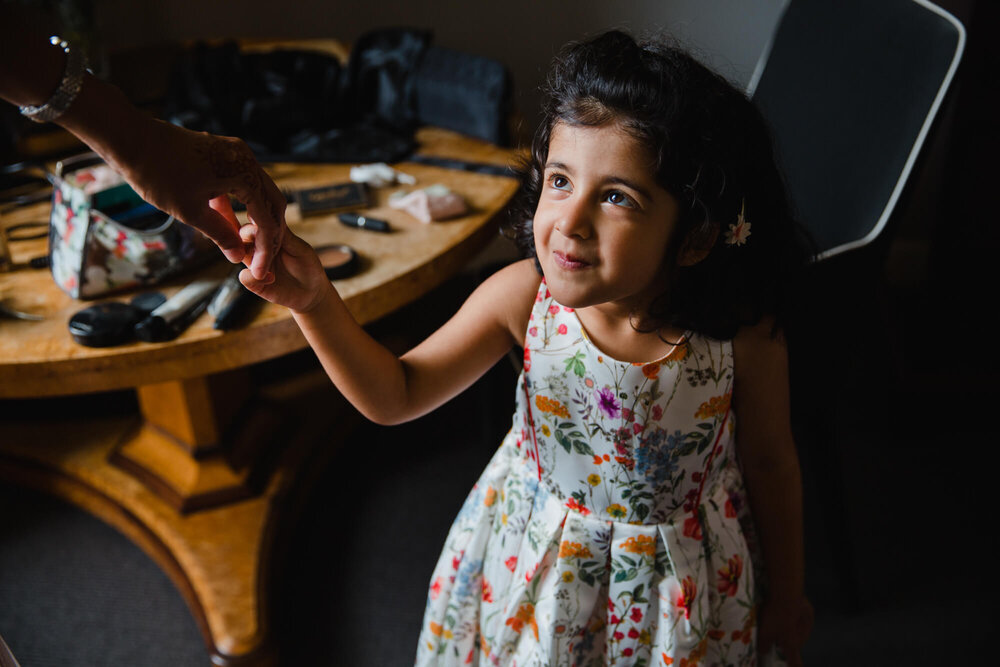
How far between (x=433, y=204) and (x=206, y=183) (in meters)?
0.69

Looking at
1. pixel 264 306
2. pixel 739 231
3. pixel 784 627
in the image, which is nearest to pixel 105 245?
pixel 264 306

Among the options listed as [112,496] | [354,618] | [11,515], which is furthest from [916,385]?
[11,515]

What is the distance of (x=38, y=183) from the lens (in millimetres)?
1417

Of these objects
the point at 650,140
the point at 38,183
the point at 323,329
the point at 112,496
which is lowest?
the point at 112,496

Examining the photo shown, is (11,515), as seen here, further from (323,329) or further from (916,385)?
(916,385)

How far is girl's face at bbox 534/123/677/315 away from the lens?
75 cm

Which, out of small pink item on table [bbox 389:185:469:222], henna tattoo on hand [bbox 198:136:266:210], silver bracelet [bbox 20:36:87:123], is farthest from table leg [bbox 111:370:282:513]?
silver bracelet [bbox 20:36:87:123]

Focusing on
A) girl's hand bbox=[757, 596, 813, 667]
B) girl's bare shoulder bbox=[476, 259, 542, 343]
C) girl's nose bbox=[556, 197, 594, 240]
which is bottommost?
girl's hand bbox=[757, 596, 813, 667]

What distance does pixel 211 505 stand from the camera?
153 centimetres

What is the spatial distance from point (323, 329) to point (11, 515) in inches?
49.3

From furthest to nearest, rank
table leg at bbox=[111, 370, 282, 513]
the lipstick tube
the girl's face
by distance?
table leg at bbox=[111, 370, 282, 513] → the lipstick tube → the girl's face

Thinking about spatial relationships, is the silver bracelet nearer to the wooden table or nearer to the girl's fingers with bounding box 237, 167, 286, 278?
the girl's fingers with bounding box 237, 167, 286, 278

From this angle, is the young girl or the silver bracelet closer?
the silver bracelet

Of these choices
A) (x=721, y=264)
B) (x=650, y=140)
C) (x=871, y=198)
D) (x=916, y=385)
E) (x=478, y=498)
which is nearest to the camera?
(x=650, y=140)
